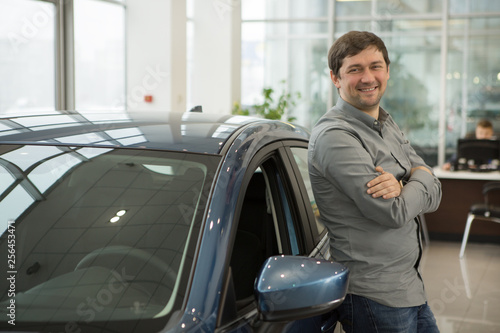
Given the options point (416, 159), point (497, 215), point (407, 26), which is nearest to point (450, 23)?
point (407, 26)

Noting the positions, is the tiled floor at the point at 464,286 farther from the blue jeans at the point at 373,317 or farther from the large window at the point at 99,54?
the large window at the point at 99,54

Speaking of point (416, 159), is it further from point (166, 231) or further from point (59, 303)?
point (59, 303)

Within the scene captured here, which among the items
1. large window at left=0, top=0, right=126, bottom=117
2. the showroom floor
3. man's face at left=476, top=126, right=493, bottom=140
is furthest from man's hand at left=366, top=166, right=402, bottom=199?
man's face at left=476, top=126, right=493, bottom=140

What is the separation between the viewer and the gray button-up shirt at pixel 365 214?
1.68m

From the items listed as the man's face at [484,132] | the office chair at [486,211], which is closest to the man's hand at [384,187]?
the office chair at [486,211]

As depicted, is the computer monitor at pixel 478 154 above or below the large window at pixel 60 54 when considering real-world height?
below

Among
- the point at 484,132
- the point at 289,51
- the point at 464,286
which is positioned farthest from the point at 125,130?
the point at 289,51

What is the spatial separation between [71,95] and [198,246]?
6.20 metres

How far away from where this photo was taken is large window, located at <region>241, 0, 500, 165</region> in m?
10.1

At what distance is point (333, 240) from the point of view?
1770mm

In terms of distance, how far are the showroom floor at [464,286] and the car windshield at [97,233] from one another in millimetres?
3432

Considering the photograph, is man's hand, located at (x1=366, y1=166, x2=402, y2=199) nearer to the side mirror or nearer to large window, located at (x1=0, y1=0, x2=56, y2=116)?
the side mirror

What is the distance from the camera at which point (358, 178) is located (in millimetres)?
1670

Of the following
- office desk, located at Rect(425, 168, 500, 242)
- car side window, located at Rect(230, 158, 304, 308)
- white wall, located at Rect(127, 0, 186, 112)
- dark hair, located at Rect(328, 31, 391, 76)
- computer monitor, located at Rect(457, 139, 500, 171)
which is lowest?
office desk, located at Rect(425, 168, 500, 242)
